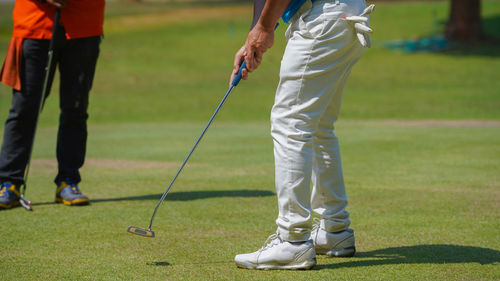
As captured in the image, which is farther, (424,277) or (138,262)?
(138,262)

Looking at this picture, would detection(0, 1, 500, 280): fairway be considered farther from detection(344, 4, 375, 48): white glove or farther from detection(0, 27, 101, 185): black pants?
detection(344, 4, 375, 48): white glove

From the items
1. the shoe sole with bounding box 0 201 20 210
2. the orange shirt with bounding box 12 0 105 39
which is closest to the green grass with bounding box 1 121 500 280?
the shoe sole with bounding box 0 201 20 210

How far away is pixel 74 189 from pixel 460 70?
18751 millimetres

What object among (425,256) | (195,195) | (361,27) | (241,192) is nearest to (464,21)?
(241,192)

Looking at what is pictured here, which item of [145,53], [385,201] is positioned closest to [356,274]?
[385,201]

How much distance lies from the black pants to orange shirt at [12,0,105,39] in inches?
2.7

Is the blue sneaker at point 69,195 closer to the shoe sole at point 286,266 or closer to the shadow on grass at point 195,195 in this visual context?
the shadow on grass at point 195,195

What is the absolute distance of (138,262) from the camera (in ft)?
12.6

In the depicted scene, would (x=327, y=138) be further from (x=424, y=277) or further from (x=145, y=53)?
(x=145, y=53)

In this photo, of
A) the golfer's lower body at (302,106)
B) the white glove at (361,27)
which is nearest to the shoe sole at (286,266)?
the golfer's lower body at (302,106)

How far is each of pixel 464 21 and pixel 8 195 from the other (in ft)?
80.1

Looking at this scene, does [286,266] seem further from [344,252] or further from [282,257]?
[344,252]

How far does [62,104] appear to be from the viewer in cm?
583

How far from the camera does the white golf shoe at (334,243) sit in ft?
13.2
